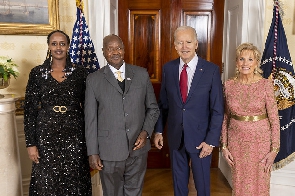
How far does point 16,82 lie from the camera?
293cm

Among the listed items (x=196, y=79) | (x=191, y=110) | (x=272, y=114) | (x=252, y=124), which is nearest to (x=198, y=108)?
(x=191, y=110)

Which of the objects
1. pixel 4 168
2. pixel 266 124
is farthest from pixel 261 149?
pixel 4 168

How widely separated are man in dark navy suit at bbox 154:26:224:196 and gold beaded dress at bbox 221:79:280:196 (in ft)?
0.51

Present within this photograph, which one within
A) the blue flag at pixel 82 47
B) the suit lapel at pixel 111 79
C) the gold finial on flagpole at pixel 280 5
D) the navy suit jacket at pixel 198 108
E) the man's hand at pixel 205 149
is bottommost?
the man's hand at pixel 205 149

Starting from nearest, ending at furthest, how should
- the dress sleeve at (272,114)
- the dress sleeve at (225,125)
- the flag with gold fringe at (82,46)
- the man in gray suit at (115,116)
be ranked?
the man in gray suit at (115,116) < the dress sleeve at (272,114) < the dress sleeve at (225,125) < the flag with gold fringe at (82,46)

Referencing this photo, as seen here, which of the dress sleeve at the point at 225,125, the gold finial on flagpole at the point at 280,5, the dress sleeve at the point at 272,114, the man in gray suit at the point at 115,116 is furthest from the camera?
the gold finial on flagpole at the point at 280,5

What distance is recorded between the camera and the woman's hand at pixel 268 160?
2.18 meters

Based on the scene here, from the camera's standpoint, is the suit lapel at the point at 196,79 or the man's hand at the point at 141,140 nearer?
the man's hand at the point at 141,140

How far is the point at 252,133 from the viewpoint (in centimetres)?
220

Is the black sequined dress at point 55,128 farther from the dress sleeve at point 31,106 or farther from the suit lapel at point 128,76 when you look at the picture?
the suit lapel at point 128,76

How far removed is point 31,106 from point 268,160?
1839 millimetres

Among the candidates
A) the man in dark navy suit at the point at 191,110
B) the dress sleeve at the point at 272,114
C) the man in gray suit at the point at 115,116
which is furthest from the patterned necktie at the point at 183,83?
the dress sleeve at the point at 272,114

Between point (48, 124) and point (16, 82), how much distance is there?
1.02 metres

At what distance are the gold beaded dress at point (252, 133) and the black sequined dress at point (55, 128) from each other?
1.20 metres
